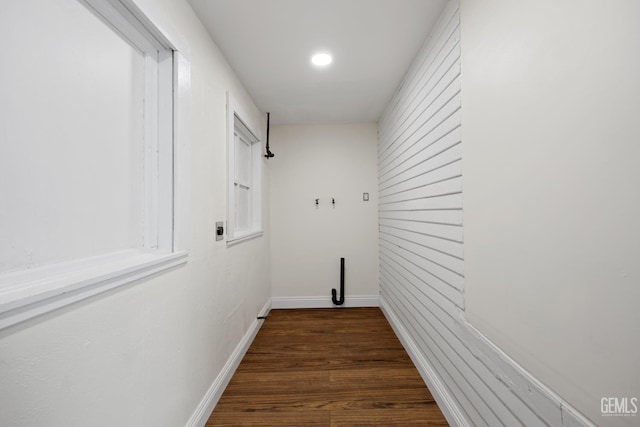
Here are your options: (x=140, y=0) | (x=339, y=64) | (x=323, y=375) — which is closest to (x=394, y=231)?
(x=323, y=375)

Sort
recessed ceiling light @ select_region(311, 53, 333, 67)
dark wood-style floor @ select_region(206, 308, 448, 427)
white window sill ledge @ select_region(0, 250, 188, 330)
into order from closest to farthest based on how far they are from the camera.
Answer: white window sill ledge @ select_region(0, 250, 188, 330) < dark wood-style floor @ select_region(206, 308, 448, 427) < recessed ceiling light @ select_region(311, 53, 333, 67)

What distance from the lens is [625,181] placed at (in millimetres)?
612

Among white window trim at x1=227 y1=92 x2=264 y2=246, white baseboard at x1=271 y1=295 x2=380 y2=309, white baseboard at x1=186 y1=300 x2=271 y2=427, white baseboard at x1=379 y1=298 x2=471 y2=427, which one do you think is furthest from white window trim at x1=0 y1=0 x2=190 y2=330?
white baseboard at x1=271 y1=295 x2=380 y2=309

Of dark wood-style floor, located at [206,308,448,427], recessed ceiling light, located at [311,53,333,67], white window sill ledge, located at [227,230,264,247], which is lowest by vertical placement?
dark wood-style floor, located at [206,308,448,427]

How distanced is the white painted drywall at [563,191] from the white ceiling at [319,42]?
0.61 metres

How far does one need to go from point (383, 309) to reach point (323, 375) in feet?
4.73

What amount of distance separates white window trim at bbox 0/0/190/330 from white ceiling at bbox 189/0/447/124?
52cm

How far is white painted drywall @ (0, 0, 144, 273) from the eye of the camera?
0.66 m

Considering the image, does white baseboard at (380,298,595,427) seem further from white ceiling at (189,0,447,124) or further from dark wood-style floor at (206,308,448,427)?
white ceiling at (189,0,447,124)

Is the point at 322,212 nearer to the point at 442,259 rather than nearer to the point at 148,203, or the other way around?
the point at 442,259

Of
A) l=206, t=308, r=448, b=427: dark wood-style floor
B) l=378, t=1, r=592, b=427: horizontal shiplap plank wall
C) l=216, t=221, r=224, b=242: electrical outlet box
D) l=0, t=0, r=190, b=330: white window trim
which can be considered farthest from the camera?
l=216, t=221, r=224, b=242: electrical outlet box

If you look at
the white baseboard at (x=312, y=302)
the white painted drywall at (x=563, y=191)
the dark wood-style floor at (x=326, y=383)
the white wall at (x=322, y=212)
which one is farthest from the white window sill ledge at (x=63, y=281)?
the white baseboard at (x=312, y=302)

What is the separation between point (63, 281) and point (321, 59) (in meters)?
2.01

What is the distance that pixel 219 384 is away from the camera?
167 centimetres
